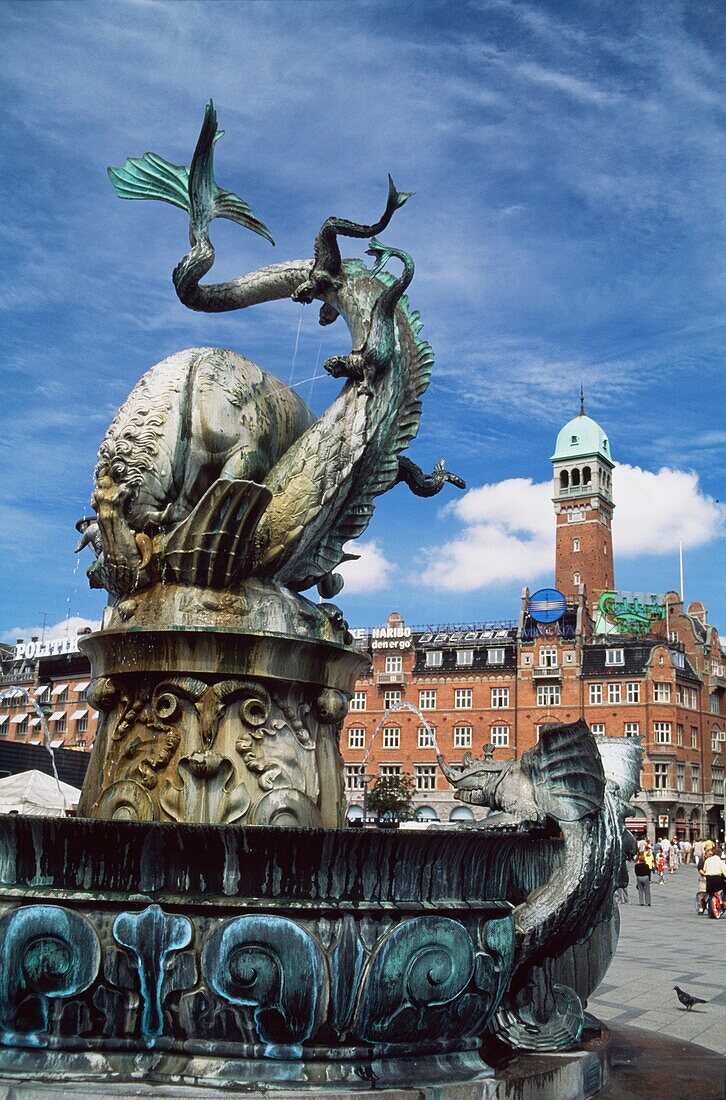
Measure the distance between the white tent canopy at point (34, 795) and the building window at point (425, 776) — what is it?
50534 millimetres

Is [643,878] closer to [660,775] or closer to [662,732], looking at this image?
[660,775]

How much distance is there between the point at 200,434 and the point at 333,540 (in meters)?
1.21

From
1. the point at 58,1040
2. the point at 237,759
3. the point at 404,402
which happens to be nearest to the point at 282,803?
the point at 237,759

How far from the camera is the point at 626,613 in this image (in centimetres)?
7912

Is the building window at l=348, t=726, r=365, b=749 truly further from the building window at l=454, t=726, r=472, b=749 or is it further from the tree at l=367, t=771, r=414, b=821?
the building window at l=454, t=726, r=472, b=749

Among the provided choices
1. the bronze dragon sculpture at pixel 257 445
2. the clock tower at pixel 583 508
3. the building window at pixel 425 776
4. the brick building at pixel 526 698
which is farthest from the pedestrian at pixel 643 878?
the clock tower at pixel 583 508

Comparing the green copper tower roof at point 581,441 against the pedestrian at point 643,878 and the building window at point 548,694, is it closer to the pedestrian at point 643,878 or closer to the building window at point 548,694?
the building window at point 548,694

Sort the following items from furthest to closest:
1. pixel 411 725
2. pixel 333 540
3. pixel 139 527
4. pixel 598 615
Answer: pixel 598 615
pixel 411 725
pixel 333 540
pixel 139 527

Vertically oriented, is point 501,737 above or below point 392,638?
below

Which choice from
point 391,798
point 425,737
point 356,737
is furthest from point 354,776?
point 391,798

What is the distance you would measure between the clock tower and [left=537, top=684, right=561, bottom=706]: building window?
19.9m

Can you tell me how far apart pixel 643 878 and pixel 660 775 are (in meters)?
41.6

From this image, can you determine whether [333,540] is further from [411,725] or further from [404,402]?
[411,725]

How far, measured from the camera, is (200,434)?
6.98m
